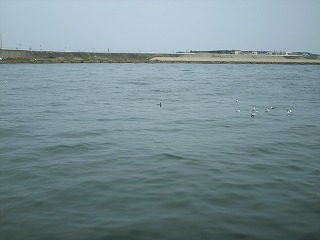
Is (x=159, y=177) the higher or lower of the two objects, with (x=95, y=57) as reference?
lower

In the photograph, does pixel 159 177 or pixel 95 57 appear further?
pixel 95 57

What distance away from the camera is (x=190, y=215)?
273 inches

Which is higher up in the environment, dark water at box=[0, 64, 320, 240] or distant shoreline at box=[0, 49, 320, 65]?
distant shoreline at box=[0, 49, 320, 65]

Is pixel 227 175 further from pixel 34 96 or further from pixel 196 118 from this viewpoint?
pixel 34 96

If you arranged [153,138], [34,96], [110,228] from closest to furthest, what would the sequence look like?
[110,228], [153,138], [34,96]

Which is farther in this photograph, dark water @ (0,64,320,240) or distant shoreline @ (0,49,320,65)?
distant shoreline @ (0,49,320,65)

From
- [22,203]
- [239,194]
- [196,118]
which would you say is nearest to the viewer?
[22,203]

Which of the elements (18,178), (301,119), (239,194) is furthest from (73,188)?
(301,119)

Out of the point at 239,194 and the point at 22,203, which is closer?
the point at 22,203

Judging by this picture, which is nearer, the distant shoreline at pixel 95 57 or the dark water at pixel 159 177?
the dark water at pixel 159 177

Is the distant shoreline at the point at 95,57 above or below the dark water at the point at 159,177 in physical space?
above

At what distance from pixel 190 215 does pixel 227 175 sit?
2927 mm

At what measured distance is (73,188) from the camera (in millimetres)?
8391

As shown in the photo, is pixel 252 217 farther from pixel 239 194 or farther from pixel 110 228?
pixel 110 228
